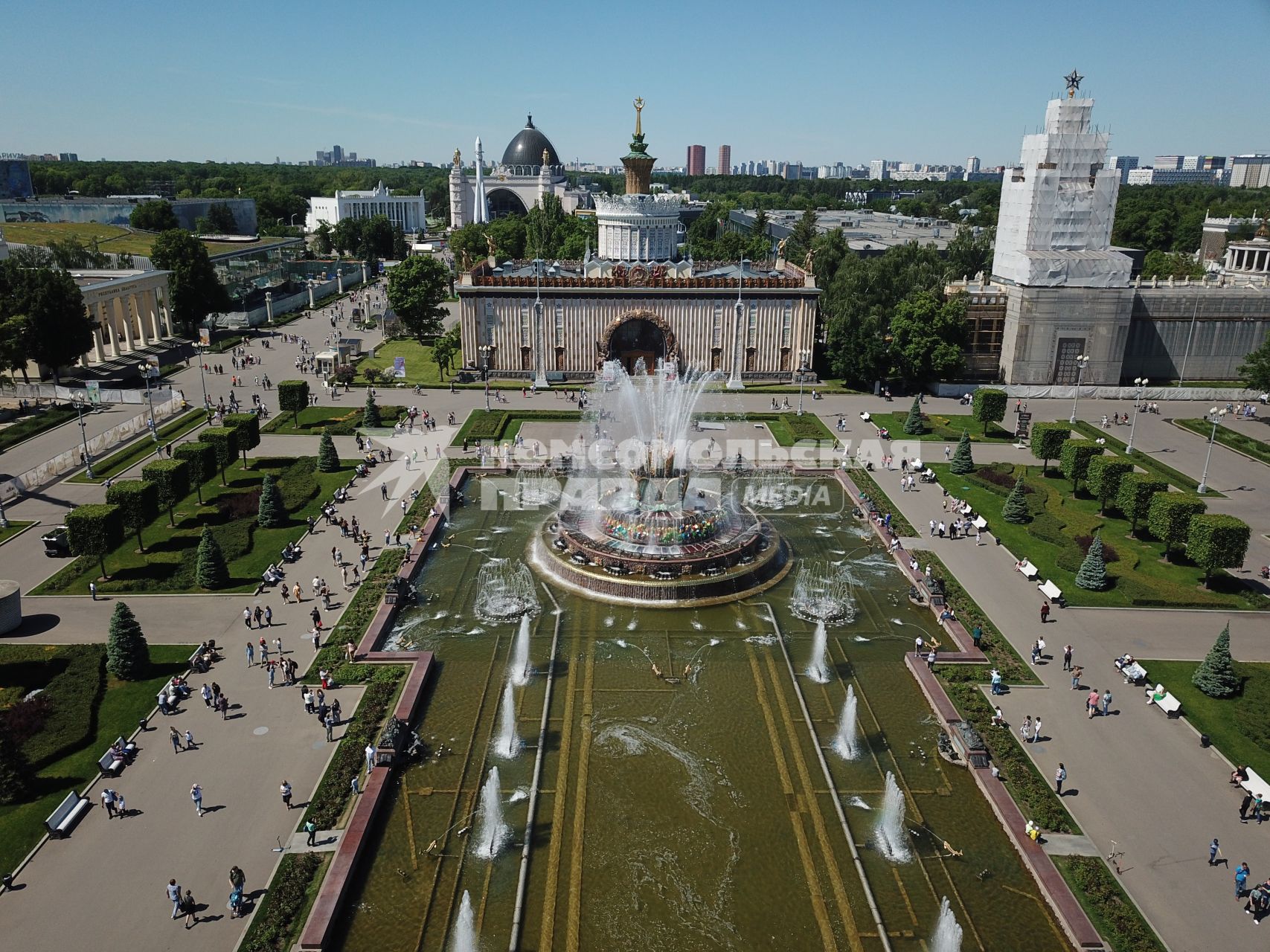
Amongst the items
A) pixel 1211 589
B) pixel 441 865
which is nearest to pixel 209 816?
pixel 441 865

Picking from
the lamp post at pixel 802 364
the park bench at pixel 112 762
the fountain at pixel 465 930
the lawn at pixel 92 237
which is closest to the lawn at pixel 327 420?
the lamp post at pixel 802 364

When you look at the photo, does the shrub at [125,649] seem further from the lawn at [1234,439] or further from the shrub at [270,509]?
the lawn at [1234,439]

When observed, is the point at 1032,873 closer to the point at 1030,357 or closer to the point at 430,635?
the point at 430,635

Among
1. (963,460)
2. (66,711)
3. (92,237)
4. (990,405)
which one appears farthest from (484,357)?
(92,237)

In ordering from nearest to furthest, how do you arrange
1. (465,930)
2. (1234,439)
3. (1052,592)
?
(465,930) → (1052,592) → (1234,439)

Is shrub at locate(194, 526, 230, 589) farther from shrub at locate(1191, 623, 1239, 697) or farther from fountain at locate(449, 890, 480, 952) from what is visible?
shrub at locate(1191, 623, 1239, 697)

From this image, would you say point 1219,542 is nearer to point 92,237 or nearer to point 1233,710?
point 1233,710
